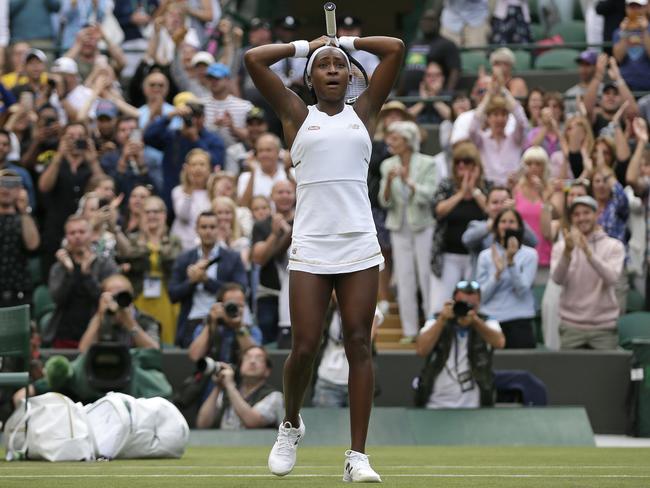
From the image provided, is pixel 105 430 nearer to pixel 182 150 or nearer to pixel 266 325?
pixel 266 325

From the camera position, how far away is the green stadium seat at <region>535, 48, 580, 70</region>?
19.9 m

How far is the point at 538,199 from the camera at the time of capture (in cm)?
1533

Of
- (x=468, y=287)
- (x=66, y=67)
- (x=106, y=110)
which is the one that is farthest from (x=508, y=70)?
A: (x=468, y=287)

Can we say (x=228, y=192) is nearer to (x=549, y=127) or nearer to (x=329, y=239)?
(x=549, y=127)

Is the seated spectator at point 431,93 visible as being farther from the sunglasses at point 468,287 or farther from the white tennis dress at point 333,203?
the white tennis dress at point 333,203

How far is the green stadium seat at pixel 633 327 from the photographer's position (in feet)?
48.1

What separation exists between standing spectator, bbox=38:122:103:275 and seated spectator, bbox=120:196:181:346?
4.08 ft

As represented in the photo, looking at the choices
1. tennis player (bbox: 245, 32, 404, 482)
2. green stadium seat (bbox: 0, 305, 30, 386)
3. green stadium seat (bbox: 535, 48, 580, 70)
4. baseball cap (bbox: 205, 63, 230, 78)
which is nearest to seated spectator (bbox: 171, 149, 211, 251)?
baseball cap (bbox: 205, 63, 230, 78)

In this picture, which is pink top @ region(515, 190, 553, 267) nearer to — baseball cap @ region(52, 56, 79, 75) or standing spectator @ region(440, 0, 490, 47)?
standing spectator @ region(440, 0, 490, 47)

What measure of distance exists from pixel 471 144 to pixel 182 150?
331 cm

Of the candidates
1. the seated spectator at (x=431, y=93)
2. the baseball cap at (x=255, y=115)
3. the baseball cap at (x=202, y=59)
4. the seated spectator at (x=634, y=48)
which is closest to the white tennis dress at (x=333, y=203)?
the baseball cap at (x=255, y=115)

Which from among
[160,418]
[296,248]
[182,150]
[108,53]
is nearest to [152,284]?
[182,150]

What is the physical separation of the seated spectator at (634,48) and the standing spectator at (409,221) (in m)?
3.95

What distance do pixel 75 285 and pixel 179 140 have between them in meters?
2.96
